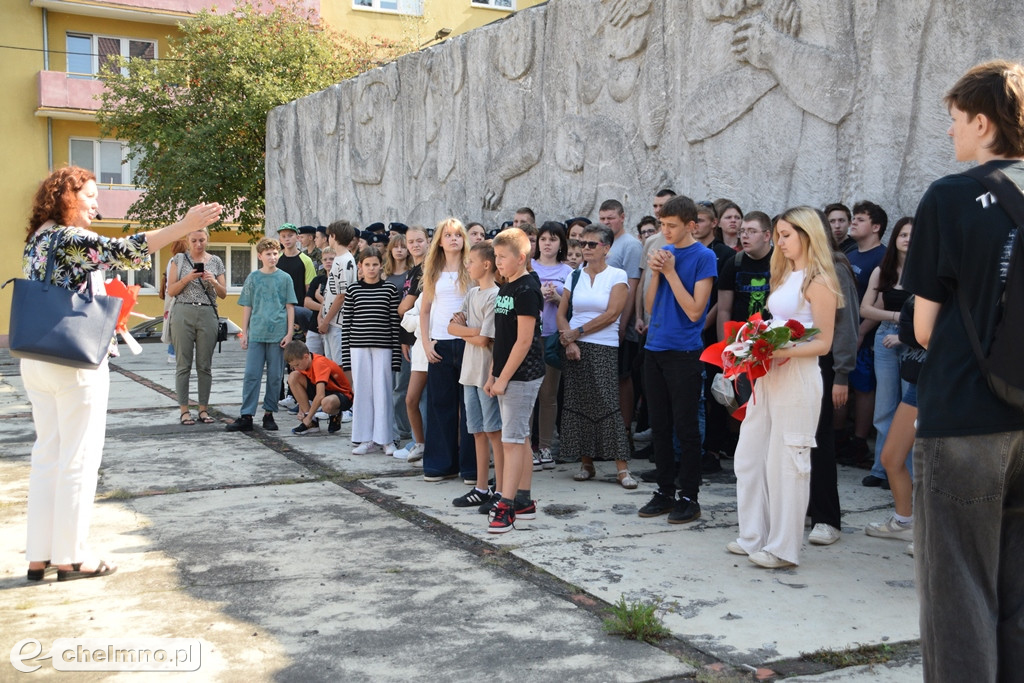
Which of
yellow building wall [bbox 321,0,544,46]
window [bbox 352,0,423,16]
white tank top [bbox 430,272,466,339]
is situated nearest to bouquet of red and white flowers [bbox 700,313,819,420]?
white tank top [bbox 430,272,466,339]

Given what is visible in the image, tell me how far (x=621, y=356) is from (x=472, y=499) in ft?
6.64

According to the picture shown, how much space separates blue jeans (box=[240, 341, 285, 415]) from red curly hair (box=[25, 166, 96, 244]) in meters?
4.19

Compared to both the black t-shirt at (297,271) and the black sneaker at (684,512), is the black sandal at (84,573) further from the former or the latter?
the black t-shirt at (297,271)

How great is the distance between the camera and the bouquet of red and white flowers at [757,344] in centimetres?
470

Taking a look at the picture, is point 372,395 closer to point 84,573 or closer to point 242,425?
point 242,425

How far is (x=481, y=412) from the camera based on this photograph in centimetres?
612

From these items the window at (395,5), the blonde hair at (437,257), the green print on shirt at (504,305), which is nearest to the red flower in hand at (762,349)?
the green print on shirt at (504,305)

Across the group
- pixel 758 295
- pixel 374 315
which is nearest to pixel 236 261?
pixel 374 315

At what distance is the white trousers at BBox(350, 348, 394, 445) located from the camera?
7723 millimetres

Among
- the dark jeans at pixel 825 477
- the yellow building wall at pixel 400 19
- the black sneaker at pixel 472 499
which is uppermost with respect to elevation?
the yellow building wall at pixel 400 19

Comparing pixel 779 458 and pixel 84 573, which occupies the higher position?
pixel 779 458

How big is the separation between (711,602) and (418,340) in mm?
3466

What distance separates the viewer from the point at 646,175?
917 cm

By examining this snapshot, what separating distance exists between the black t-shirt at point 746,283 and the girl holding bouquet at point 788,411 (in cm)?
130
